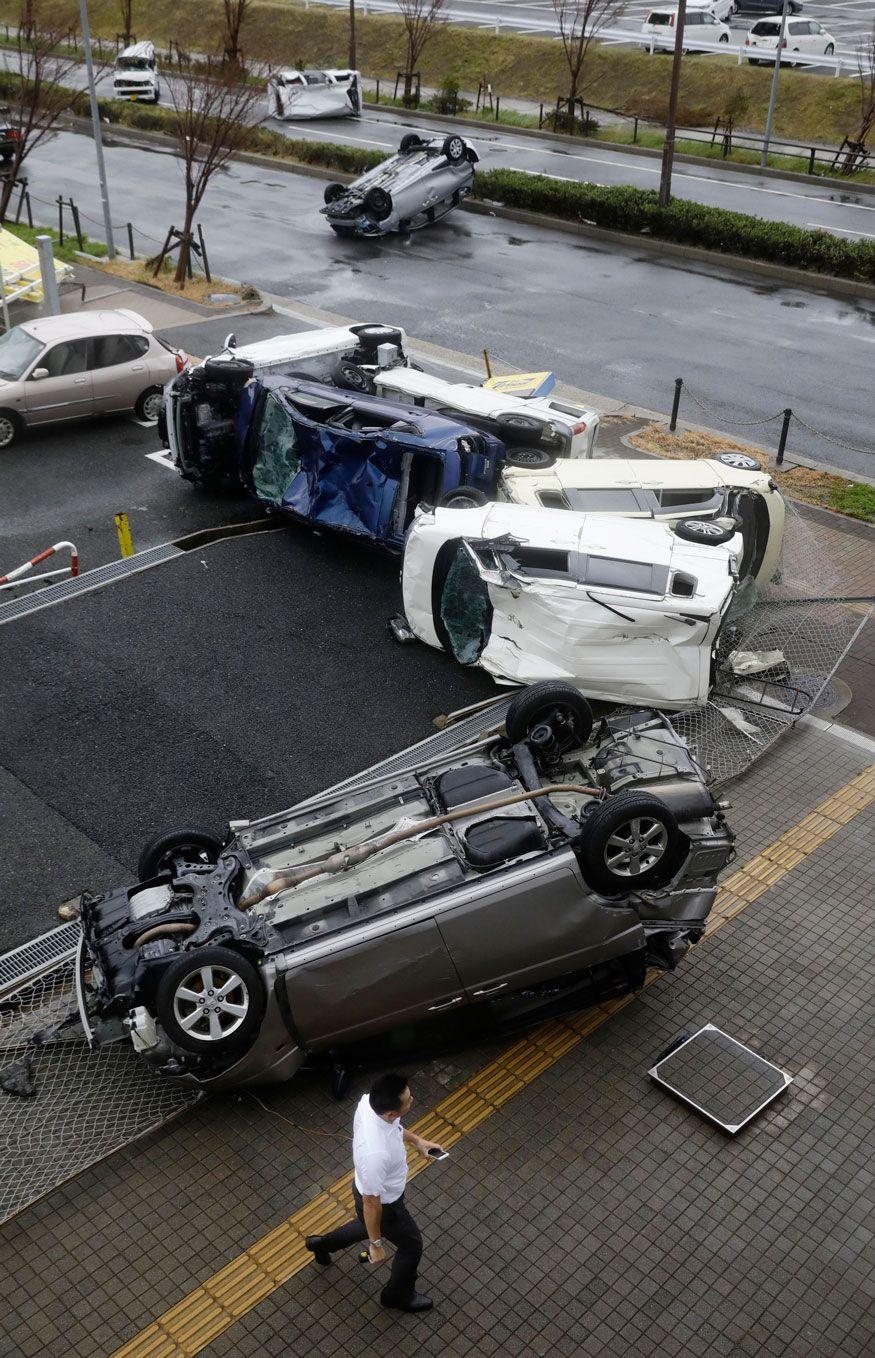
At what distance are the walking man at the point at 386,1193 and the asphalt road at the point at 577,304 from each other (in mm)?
13173

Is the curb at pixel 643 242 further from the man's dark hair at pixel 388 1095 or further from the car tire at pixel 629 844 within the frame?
the man's dark hair at pixel 388 1095

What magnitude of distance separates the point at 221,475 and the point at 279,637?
347 cm

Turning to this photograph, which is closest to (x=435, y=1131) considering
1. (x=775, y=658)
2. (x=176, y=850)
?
(x=176, y=850)

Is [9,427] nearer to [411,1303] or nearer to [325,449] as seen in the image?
[325,449]

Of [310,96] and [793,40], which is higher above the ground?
[793,40]

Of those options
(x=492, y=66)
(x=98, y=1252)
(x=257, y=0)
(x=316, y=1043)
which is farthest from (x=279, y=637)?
(x=257, y=0)

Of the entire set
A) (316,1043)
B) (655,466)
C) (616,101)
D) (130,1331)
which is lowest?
(130,1331)

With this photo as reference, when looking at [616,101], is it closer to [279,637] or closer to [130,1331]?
[279,637]

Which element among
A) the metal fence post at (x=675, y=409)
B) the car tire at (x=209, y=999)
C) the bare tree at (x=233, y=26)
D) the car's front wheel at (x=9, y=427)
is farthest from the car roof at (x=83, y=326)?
the bare tree at (x=233, y=26)

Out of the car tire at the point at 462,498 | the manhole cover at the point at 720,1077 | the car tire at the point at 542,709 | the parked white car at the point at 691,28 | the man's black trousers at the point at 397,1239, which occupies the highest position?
the parked white car at the point at 691,28

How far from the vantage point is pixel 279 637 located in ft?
39.7

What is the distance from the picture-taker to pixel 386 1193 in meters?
5.84

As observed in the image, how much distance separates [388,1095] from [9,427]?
500 inches

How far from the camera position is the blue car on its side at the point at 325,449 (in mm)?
12672
